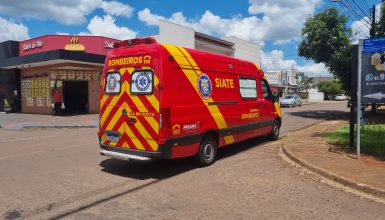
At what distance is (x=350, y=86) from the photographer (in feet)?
33.2

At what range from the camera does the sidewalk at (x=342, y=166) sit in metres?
6.32

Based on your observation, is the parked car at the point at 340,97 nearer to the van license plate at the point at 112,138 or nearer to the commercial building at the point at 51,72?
the commercial building at the point at 51,72

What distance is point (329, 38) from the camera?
24.4 metres

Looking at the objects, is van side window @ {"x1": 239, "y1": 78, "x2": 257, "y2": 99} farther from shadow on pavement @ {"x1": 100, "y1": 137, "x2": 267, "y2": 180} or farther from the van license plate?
the van license plate

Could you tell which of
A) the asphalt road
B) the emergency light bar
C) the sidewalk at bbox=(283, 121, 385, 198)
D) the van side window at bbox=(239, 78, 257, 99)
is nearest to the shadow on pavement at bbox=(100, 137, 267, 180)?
the asphalt road

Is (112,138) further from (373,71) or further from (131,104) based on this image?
(373,71)

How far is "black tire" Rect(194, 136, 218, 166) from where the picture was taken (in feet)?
26.1

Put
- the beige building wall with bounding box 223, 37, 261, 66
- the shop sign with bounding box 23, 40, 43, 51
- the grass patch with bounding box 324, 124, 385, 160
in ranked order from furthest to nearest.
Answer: the beige building wall with bounding box 223, 37, 261, 66
the shop sign with bounding box 23, 40, 43, 51
the grass patch with bounding box 324, 124, 385, 160

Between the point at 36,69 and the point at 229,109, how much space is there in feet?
71.5

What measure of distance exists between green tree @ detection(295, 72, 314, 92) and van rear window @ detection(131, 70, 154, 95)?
81.2 meters

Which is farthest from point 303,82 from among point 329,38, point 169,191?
point 169,191

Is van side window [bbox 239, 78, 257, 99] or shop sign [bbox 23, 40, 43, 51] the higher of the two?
shop sign [bbox 23, 40, 43, 51]

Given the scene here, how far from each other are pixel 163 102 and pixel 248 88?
3.84 meters

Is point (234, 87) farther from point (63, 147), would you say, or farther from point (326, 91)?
point (326, 91)
